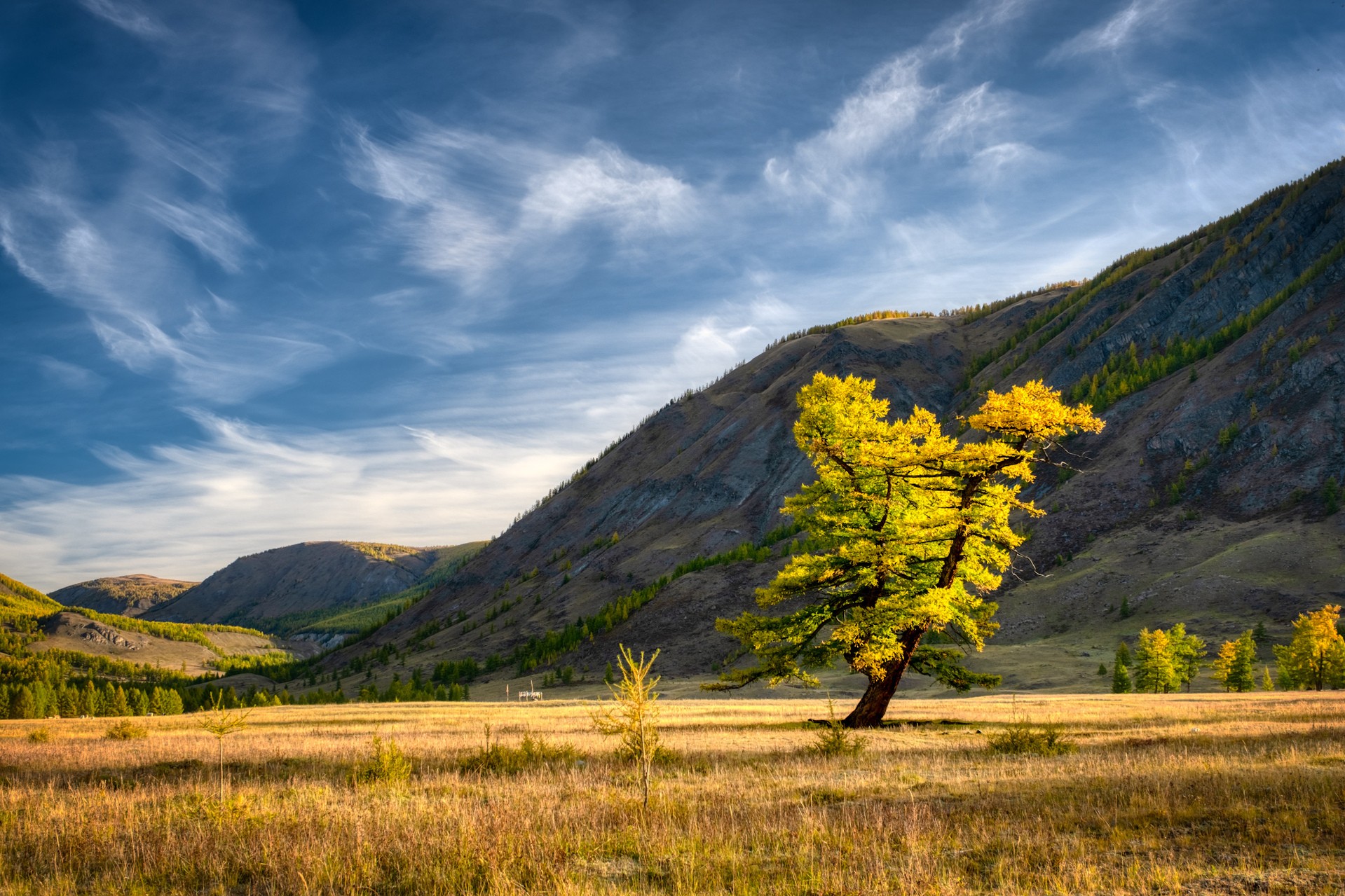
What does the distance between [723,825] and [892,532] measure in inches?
659

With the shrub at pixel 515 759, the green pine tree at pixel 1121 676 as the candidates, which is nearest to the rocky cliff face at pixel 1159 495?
the green pine tree at pixel 1121 676

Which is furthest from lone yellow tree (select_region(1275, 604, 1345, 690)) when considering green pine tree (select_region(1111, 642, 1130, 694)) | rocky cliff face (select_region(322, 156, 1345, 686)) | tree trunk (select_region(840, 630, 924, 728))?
tree trunk (select_region(840, 630, 924, 728))

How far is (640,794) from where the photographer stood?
1298 centimetres

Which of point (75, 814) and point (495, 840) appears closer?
point (495, 840)

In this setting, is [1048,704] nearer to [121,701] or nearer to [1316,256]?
[121,701]

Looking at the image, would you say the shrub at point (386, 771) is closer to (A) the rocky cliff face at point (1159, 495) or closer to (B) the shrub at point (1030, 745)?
(B) the shrub at point (1030, 745)

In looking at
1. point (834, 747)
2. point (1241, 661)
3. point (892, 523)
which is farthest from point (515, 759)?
point (1241, 661)

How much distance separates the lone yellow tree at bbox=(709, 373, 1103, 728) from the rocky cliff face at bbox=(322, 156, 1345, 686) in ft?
216

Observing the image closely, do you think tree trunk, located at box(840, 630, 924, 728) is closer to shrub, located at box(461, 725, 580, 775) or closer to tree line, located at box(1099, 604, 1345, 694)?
shrub, located at box(461, 725, 580, 775)

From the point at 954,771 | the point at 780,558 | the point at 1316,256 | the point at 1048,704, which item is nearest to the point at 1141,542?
Answer: the point at 780,558

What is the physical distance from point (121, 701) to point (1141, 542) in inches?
5865

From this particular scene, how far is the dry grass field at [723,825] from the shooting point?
782cm

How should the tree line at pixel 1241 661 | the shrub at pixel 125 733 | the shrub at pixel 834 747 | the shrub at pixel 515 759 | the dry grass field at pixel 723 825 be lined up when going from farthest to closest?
1. the tree line at pixel 1241 661
2. the shrub at pixel 125 733
3. the shrub at pixel 834 747
4. the shrub at pixel 515 759
5. the dry grass field at pixel 723 825

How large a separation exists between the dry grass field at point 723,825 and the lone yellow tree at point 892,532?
20.1 ft
